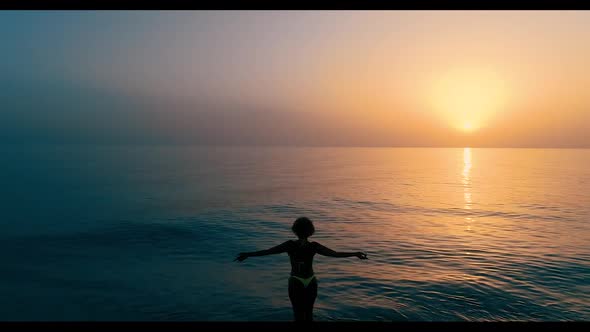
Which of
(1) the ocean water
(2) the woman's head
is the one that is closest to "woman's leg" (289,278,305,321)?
(2) the woman's head

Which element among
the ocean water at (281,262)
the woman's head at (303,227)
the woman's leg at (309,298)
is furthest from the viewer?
the ocean water at (281,262)

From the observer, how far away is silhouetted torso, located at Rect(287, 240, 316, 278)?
535cm

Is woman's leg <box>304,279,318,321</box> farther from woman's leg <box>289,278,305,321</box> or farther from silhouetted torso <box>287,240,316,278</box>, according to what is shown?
silhouetted torso <box>287,240,316,278</box>

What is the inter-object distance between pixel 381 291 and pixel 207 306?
560 centimetres

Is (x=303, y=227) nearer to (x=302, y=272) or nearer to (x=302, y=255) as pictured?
(x=302, y=255)

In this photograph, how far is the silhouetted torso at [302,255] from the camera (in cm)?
535

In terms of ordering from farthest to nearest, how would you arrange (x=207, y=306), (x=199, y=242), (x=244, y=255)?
(x=199, y=242) → (x=207, y=306) → (x=244, y=255)

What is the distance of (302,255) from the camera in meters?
5.37

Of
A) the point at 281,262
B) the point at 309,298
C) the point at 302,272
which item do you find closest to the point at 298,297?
the point at 309,298

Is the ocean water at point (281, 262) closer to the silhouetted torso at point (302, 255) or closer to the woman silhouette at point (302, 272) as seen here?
the woman silhouette at point (302, 272)

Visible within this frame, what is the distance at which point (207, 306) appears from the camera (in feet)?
40.6

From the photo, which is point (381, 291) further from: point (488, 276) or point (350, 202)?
point (350, 202)

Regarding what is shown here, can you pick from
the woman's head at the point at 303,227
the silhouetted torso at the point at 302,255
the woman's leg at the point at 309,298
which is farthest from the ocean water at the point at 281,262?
the woman's head at the point at 303,227
